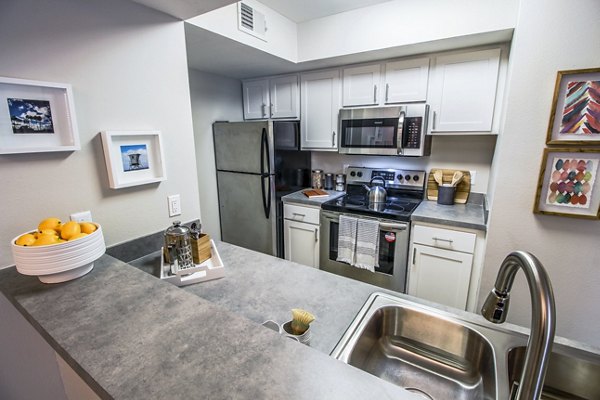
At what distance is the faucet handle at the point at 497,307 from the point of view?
61cm

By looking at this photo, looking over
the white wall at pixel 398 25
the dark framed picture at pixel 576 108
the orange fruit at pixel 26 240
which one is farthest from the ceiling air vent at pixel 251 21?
the dark framed picture at pixel 576 108

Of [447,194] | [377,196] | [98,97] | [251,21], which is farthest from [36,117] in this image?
[447,194]

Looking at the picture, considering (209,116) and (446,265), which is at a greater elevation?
(209,116)

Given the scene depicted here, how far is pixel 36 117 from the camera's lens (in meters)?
1.00

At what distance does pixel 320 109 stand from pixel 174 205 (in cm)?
176

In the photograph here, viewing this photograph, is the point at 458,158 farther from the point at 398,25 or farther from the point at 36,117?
the point at 36,117

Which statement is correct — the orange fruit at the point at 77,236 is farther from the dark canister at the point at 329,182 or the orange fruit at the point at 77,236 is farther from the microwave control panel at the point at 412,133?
the dark canister at the point at 329,182

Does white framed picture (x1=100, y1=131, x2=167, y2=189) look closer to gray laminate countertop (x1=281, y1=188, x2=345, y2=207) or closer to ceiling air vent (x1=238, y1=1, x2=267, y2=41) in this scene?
ceiling air vent (x1=238, y1=1, x2=267, y2=41)

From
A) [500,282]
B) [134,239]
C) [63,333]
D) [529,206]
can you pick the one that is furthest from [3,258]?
[529,206]

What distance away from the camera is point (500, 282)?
1.99 feet

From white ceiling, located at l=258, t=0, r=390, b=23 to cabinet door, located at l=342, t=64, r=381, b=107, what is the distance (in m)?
0.49

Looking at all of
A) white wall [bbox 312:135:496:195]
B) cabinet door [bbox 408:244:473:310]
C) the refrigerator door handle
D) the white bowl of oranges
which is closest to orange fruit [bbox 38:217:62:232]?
the white bowl of oranges

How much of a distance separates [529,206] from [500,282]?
1.31m

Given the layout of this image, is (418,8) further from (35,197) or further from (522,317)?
(35,197)
